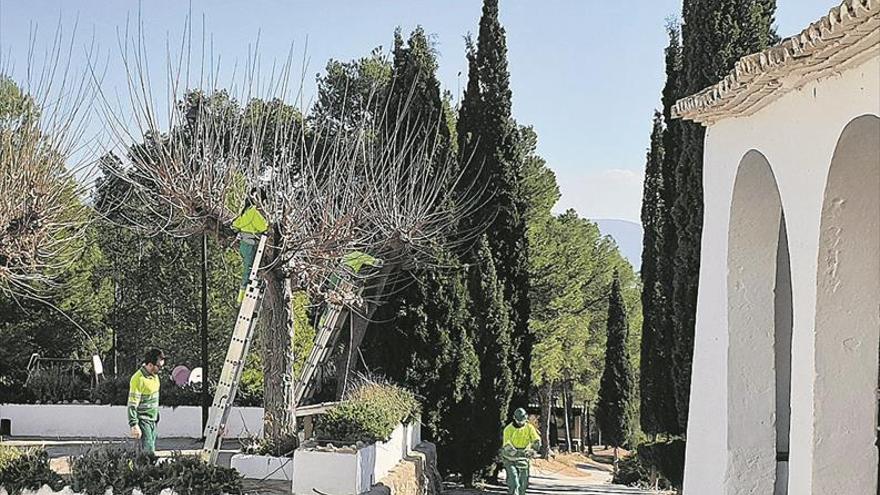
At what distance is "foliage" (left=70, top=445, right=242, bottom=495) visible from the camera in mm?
10875

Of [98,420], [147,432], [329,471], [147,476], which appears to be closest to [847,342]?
[147,476]

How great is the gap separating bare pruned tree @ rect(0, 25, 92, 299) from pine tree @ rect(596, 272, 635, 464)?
19.1 meters

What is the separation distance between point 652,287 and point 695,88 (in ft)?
33.6

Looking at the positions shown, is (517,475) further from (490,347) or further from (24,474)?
(24,474)

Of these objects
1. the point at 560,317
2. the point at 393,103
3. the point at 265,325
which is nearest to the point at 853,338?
the point at 265,325

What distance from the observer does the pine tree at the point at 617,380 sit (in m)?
31.3

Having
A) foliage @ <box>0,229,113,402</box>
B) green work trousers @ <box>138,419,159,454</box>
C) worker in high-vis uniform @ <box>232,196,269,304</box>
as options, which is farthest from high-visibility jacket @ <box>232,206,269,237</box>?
foliage @ <box>0,229,113,402</box>

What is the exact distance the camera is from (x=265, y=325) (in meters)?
15.9

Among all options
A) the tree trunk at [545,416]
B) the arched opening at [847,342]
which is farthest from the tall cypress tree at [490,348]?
the arched opening at [847,342]

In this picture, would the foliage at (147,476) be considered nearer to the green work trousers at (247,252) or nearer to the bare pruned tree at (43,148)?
the bare pruned tree at (43,148)

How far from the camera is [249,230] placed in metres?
14.6

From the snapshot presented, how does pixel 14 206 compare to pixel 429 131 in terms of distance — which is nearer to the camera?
pixel 14 206

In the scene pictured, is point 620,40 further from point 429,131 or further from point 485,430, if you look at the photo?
point 485,430

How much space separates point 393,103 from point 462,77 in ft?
9.12
